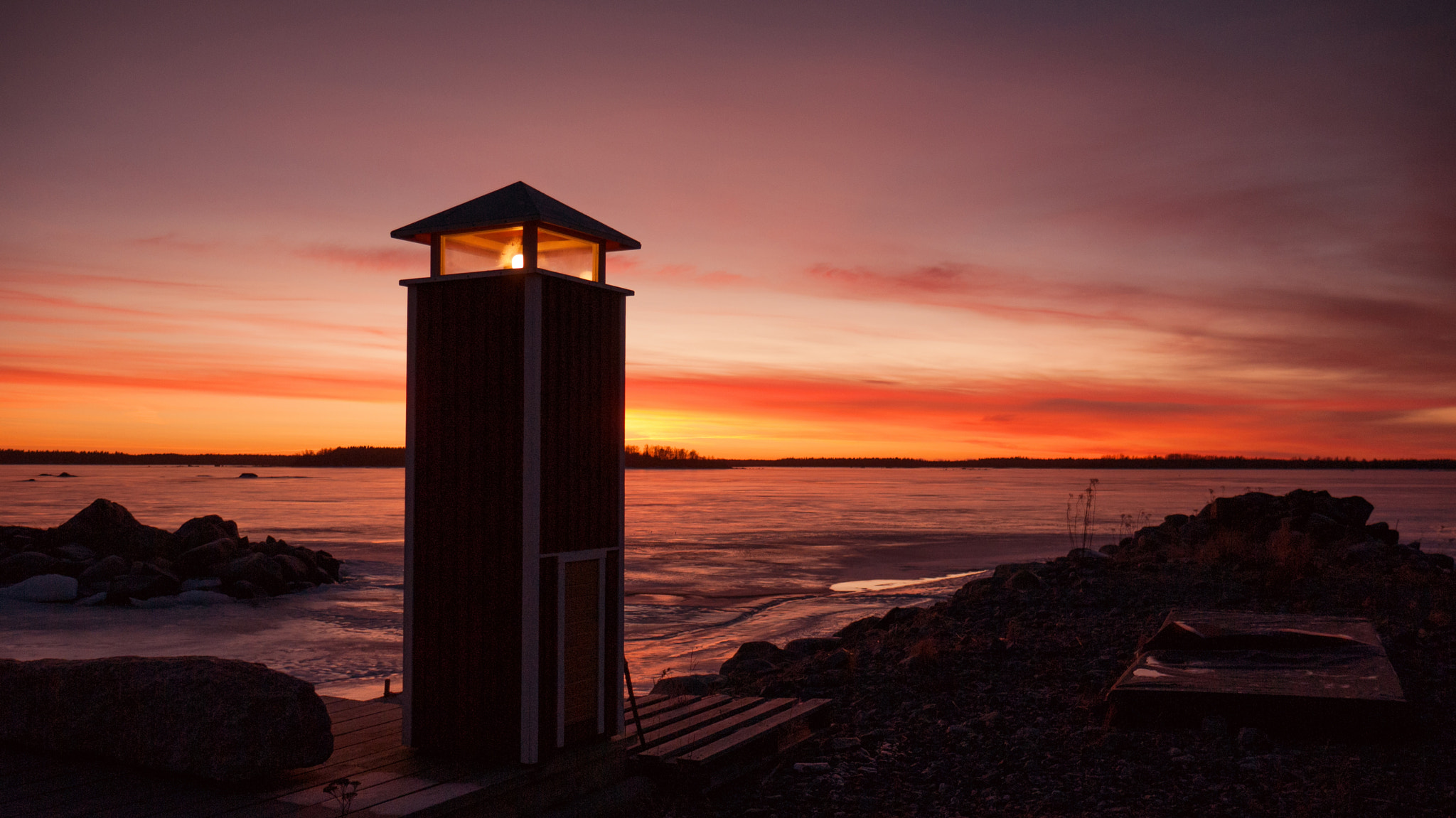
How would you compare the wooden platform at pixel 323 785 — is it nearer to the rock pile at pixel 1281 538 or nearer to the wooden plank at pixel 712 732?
the wooden plank at pixel 712 732

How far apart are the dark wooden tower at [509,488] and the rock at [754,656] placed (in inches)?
203

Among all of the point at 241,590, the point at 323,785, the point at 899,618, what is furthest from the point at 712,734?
the point at 241,590

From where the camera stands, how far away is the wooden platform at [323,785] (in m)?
5.52

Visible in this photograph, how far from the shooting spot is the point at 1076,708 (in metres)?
9.00

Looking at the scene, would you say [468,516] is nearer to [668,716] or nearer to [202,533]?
[668,716]

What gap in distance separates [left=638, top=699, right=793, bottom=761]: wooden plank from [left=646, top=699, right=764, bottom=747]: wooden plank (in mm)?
80

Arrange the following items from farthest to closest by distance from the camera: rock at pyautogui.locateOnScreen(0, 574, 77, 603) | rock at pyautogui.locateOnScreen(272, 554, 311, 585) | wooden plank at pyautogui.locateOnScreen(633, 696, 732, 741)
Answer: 1. rock at pyautogui.locateOnScreen(272, 554, 311, 585)
2. rock at pyautogui.locateOnScreen(0, 574, 77, 603)
3. wooden plank at pyautogui.locateOnScreen(633, 696, 732, 741)

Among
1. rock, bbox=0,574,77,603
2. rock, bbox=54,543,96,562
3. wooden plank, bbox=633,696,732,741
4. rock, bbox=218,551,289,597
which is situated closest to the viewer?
wooden plank, bbox=633,696,732,741

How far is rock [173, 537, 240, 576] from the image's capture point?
22.8 metres

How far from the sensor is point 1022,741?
8.19 meters

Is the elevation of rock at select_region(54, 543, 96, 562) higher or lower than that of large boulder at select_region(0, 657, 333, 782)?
lower

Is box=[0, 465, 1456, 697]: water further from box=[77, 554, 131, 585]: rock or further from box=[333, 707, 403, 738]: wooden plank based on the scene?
box=[333, 707, 403, 738]: wooden plank

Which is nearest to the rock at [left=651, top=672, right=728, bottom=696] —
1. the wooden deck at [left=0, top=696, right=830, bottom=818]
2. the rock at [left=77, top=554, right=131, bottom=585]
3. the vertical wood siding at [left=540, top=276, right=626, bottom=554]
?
the wooden deck at [left=0, top=696, right=830, bottom=818]

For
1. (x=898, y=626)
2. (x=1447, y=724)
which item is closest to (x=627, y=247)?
(x=1447, y=724)
